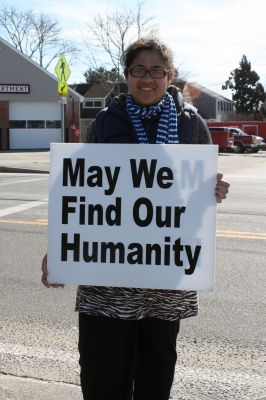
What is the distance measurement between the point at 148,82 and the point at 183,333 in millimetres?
2411

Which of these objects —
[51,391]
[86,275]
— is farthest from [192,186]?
[51,391]

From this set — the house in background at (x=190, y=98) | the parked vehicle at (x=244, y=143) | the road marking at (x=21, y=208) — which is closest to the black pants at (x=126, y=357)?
the road marking at (x=21, y=208)

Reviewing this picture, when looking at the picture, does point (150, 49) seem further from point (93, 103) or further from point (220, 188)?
point (93, 103)

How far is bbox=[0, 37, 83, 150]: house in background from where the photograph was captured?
117 feet

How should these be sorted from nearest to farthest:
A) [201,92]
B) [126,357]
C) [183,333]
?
[126,357], [183,333], [201,92]

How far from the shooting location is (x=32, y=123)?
35875 mm

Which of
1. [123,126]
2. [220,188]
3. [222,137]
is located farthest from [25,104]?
[220,188]

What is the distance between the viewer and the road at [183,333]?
335 centimetres

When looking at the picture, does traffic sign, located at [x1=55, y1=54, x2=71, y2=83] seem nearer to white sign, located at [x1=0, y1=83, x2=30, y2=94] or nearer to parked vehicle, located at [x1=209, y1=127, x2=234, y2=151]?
white sign, located at [x1=0, y1=83, x2=30, y2=94]

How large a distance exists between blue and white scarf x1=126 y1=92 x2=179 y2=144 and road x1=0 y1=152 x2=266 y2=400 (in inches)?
64.8

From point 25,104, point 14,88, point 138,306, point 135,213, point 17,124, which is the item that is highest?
point 14,88

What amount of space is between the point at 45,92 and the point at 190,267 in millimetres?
35014

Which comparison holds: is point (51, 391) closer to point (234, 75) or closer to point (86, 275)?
point (86, 275)

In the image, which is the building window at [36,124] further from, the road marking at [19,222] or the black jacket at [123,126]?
the black jacket at [123,126]
